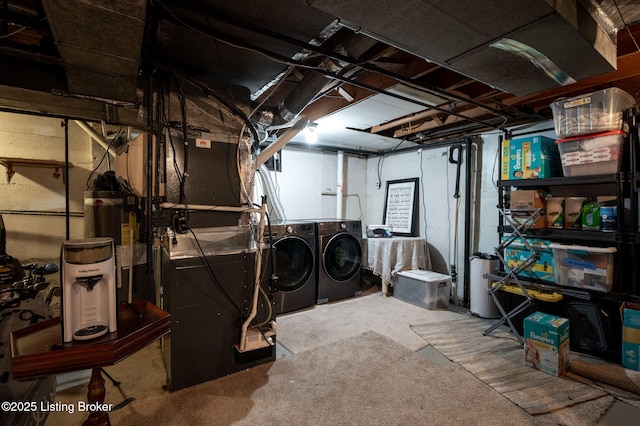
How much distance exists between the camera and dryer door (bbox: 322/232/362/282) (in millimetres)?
3779

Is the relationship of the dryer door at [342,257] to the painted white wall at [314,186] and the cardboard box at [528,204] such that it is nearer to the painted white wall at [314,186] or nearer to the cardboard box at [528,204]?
the painted white wall at [314,186]

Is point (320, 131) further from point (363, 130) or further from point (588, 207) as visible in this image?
point (588, 207)

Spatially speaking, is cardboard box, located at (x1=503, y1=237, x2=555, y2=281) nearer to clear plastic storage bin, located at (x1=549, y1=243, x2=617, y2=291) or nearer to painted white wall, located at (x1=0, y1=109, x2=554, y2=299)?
clear plastic storage bin, located at (x1=549, y1=243, x2=617, y2=291)

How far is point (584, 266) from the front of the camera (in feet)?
7.96

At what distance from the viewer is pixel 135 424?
5.46 ft

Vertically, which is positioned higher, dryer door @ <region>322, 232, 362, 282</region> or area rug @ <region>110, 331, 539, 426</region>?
dryer door @ <region>322, 232, 362, 282</region>

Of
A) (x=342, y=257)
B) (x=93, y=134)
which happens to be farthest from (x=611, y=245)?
(x=93, y=134)

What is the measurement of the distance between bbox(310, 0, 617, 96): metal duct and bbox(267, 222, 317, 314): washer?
229 cm

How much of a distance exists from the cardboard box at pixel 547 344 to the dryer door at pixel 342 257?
2.09 metres

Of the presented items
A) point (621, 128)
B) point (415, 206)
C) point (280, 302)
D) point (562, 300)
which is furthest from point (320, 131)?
point (562, 300)

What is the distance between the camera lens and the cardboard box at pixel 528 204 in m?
2.70

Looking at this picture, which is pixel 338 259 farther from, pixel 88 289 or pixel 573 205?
pixel 88 289

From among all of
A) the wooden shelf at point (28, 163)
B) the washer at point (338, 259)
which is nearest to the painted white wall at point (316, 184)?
the washer at point (338, 259)

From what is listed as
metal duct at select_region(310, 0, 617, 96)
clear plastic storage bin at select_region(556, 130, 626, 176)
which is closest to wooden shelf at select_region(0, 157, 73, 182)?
metal duct at select_region(310, 0, 617, 96)
